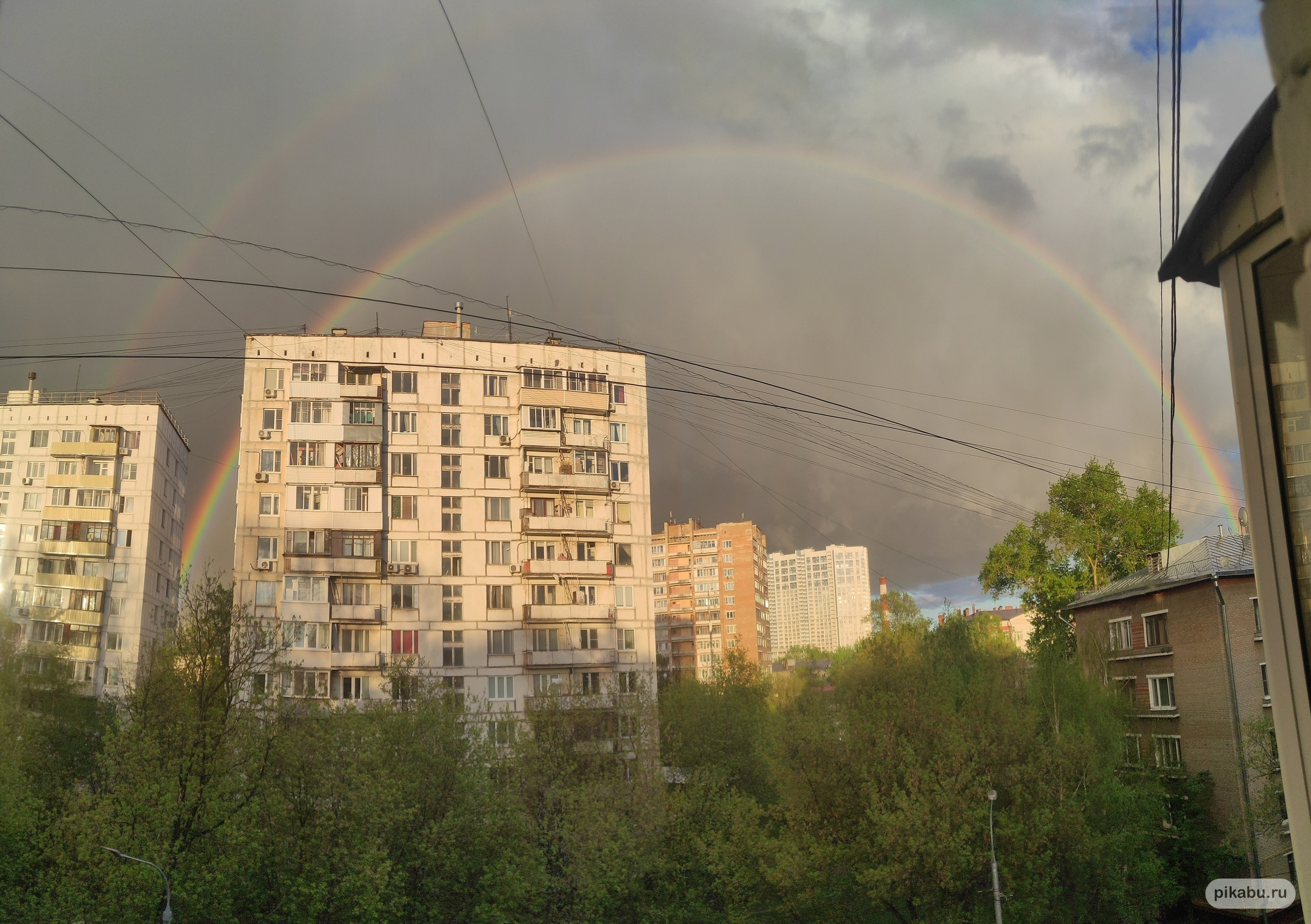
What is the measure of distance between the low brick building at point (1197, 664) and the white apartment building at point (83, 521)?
61.3 m

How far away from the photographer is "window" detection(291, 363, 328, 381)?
49.4 metres

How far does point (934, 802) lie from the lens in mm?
33125

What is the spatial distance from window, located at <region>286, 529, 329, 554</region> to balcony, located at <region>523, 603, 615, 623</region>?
11.1 metres

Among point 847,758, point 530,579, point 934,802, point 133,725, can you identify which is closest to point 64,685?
point 133,725

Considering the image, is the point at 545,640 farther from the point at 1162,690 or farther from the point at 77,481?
the point at 77,481

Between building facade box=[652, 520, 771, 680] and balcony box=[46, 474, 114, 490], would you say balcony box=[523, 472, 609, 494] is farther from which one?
building facade box=[652, 520, 771, 680]

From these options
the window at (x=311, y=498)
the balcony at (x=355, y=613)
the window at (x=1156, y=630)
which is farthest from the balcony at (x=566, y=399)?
the window at (x=1156, y=630)

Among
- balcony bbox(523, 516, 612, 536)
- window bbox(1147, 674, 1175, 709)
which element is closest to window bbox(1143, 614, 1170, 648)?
window bbox(1147, 674, 1175, 709)

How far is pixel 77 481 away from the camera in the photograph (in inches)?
2603

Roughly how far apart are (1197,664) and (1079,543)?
22430 millimetres

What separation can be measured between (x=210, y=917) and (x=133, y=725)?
7.10 metres

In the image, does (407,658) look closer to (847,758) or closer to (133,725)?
(133,725)

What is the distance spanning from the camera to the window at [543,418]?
5084 cm

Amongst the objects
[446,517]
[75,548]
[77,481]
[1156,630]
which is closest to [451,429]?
[446,517]
